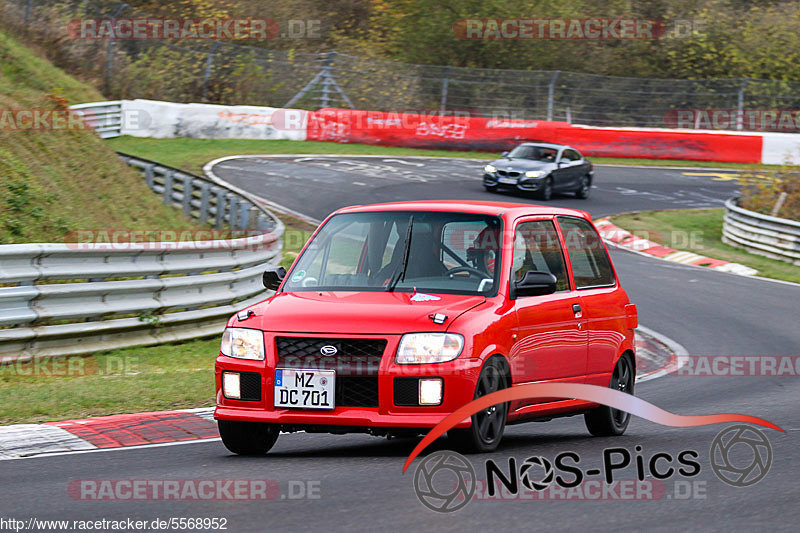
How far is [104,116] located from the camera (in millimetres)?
34469

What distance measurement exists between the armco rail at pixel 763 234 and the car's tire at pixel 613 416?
1734 cm

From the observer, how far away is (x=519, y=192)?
1205 inches

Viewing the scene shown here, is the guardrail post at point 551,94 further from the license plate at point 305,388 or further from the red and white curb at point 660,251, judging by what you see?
the license plate at point 305,388

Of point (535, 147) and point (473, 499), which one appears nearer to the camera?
point (473, 499)

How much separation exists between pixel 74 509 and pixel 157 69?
37.2 m

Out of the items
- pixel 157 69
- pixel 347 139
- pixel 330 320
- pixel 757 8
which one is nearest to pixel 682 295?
pixel 330 320

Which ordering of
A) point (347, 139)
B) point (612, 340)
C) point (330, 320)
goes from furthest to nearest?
point (347, 139) → point (612, 340) → point (330, 320)

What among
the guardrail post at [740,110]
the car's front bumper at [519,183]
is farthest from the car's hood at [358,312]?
the guardrail post at [740,110]

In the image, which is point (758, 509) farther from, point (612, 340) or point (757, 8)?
point (757, 8)

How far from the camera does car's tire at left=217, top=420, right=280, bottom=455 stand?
722 centimetres

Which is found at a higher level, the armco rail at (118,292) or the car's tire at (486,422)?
the car's tire at (486,422)

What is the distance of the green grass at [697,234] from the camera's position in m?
24.7

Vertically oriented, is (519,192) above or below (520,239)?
below

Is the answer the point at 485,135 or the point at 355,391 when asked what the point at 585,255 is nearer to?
the point at 355,391
